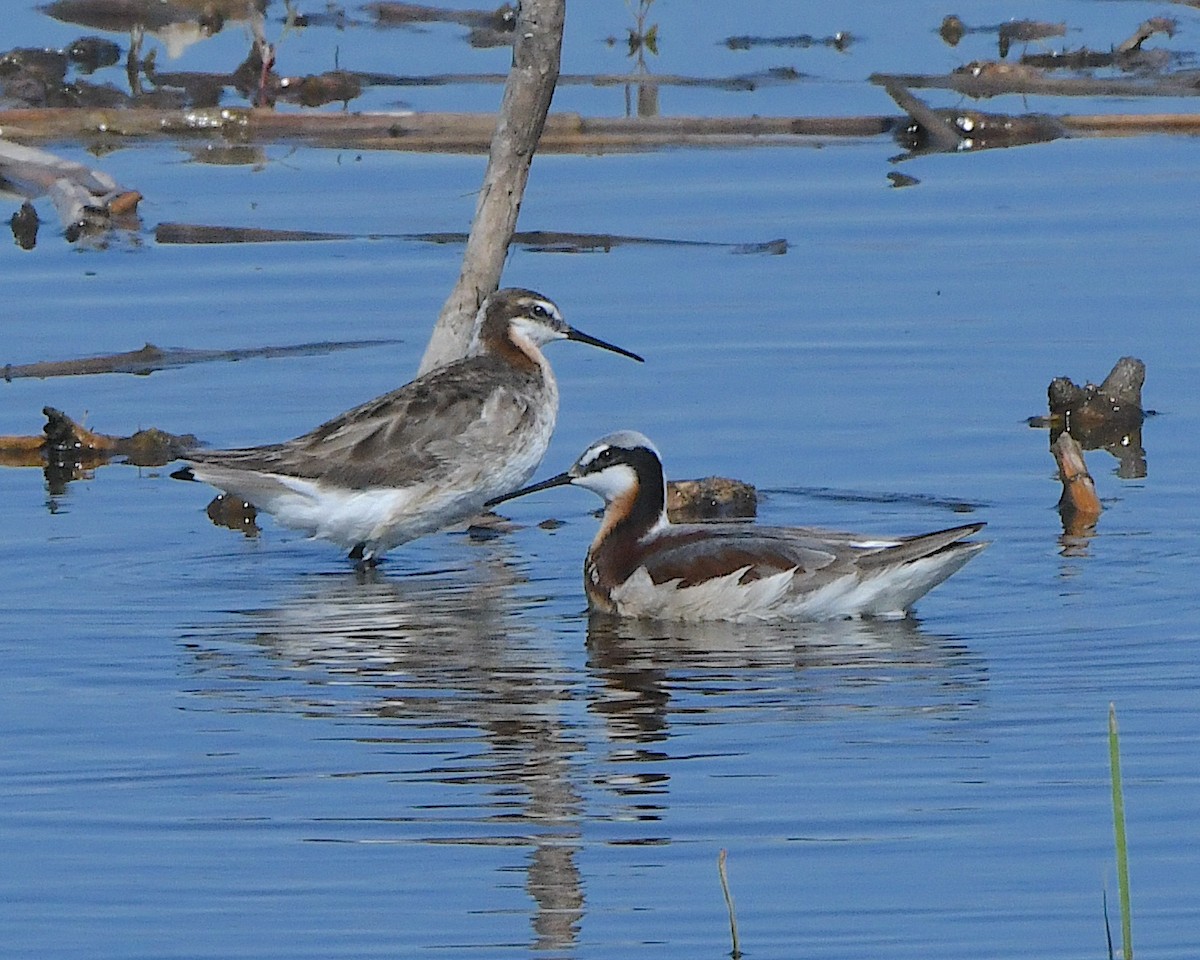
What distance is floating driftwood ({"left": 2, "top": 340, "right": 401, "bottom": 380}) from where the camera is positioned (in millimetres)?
15633

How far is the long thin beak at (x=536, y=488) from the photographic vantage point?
493 inches

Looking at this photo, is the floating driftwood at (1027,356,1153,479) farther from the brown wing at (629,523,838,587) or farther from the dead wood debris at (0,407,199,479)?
the dead wood debris at (0,407,199,479)

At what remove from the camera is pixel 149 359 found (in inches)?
623

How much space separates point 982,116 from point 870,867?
1471cm

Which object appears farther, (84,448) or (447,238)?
(447,238)

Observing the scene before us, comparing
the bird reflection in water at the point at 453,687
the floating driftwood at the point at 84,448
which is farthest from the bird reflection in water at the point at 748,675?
the floating driftwood at the point at 84,448

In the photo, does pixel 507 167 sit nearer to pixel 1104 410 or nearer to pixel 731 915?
pixel 1104 410

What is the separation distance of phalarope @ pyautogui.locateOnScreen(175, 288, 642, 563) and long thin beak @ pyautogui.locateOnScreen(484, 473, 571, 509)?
6.3 inches

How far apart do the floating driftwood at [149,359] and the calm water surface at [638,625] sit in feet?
0.34

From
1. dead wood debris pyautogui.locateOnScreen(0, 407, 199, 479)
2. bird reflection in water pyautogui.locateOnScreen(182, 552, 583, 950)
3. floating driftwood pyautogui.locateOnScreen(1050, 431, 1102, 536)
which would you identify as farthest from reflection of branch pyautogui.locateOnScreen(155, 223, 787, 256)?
floating driftwood pyautogui.locateOnScreen(1050, 431, 1102, 536)

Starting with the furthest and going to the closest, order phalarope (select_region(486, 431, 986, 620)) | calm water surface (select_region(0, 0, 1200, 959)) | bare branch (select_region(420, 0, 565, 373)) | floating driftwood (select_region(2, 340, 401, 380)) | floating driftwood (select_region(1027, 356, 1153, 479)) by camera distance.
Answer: floating driftwood (select_region(2, 340, 401, 380))
floating driftwood (select_region(1027, 356, 1153, 479))
bare branch (select_region(420, 0, 565, 373))
phalarope (select_region(486, 431, 986, 620))
calm water surface (select_region(0, 0, 1200, 959))

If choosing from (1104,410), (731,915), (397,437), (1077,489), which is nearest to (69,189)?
(397,437)

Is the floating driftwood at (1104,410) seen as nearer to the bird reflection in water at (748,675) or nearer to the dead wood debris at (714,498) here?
the dead wood debris at (714,498)

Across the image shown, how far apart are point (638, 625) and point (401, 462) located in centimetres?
188
